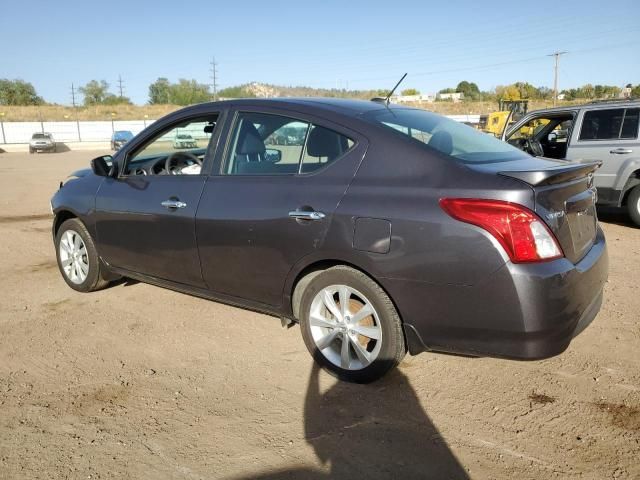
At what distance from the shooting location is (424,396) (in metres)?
3.08

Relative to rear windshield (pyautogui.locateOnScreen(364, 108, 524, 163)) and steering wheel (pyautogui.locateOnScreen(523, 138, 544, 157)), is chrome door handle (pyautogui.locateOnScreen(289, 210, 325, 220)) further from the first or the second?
steering wheel (pyautogui.locateOnScreen(523, 138, 544, 157))

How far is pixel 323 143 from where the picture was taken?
3299 millimetres

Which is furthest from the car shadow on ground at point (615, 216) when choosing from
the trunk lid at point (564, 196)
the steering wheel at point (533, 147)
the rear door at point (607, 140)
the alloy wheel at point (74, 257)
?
the alloy wheel at point (74, 257)

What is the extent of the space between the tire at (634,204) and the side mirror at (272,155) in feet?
19.5

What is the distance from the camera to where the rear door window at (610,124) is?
7.35 meters

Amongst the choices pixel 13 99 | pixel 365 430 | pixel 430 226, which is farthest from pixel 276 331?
pixel 13 99

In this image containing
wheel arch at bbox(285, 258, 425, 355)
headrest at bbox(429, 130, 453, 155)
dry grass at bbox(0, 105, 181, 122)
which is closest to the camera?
wheel arch at bbox(285, 258, 425, 355)

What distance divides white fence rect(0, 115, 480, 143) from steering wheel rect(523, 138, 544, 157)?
3798cm

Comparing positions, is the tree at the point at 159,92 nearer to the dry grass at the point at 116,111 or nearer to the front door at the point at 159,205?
the dry grass at the point at 116,111

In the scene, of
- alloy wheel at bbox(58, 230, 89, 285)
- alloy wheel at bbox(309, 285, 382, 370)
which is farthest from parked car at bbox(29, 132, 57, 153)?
alloy wheel at bbox(309, 285, 382, 370)

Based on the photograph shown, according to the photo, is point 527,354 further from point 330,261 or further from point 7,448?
point 7,448

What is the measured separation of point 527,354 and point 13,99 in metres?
101

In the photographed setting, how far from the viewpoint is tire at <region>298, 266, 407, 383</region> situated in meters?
2.98

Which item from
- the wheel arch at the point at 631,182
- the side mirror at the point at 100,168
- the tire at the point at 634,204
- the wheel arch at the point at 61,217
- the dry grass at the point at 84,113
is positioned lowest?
the tire at the point at 634,204
